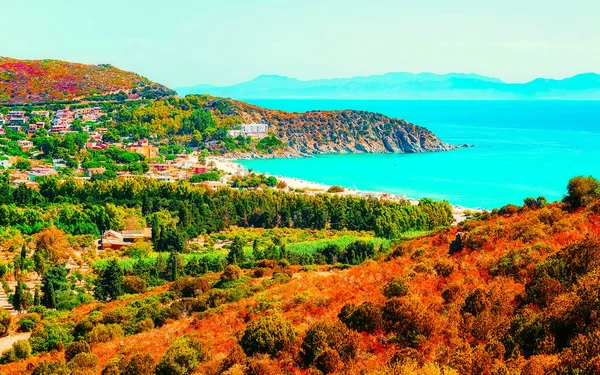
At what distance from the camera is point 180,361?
14.0m

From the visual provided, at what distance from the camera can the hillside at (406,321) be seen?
1071 centimetres

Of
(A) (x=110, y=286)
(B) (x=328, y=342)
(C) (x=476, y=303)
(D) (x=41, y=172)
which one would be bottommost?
(A) (x=110, y=286)

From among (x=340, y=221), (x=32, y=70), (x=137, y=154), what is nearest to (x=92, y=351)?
(x=340, y=221)

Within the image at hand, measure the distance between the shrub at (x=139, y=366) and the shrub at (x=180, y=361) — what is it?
32 cm

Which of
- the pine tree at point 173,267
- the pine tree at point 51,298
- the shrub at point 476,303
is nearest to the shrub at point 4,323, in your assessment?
the pine tree at point 51,298

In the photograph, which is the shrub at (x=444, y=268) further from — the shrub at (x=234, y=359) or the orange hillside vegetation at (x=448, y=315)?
the shrub at (x=234, y=359)

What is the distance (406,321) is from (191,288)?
15.6m

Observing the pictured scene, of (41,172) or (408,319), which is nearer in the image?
(408,319)

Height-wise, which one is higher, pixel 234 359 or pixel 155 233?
pixel 234 359

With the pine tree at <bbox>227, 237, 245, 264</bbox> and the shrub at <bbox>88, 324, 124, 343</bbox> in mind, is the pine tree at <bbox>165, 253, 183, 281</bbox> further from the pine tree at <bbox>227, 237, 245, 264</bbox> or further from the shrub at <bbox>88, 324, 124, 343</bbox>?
the shrub at <bbox>88, 324, 124, 343</bbox>

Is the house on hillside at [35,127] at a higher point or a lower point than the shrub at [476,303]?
higher

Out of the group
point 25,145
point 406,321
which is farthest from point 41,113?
point 406,321

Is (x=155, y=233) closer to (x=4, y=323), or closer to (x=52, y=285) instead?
(x=52, y=285)

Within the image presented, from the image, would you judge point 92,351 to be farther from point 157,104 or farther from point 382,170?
point 157,104
